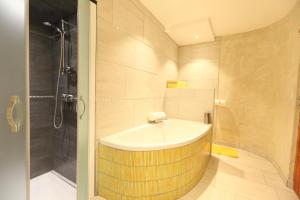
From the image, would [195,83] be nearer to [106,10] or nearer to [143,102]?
[143,102]

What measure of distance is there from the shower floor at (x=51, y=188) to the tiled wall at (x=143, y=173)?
18.0 inches

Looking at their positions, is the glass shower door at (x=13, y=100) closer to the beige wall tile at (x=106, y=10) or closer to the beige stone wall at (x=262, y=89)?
the beige wall tile at (x=106, y=10)

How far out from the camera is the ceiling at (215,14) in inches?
81.5

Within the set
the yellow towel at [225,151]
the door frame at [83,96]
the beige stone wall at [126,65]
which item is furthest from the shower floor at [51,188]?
the yellow towel at [225,151]

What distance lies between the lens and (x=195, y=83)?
355cm

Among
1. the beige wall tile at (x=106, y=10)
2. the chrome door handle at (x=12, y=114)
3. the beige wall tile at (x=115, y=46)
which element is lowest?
the chrome door handle at (x=12, y=114)

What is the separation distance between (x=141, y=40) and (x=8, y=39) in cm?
178

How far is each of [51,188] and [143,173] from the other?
124cm

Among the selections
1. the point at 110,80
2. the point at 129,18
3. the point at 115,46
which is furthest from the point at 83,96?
the point at 129,18

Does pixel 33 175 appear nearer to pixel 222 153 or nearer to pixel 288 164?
pixel 222 153

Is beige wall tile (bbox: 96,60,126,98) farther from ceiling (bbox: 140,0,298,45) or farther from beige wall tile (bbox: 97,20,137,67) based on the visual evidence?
ceiling (bbox: 140,0,298,45)

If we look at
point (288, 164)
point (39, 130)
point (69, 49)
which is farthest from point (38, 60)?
point (288, 164)

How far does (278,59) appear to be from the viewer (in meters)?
2.48

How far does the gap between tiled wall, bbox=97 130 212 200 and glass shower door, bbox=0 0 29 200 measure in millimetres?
817
